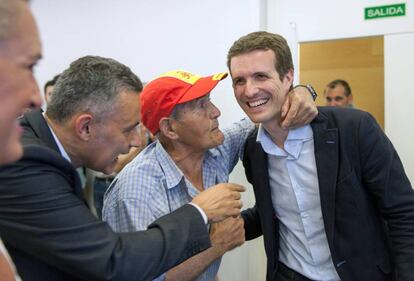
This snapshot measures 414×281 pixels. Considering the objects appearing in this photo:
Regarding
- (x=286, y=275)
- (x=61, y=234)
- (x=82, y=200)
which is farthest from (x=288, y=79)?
(x=61, y=234)

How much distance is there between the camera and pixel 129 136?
3.86 feet

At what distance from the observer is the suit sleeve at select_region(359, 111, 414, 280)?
1.33 metres

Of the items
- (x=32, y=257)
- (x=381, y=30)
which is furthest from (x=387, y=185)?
(x=381, y=30)

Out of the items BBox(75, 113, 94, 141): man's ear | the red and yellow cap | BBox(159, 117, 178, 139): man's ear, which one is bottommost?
BBox(159, 117, 178, 139): man's ear

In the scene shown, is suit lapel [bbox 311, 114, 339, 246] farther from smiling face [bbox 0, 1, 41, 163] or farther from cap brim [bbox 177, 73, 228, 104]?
smiling face [bbox 0, 1, 41, 163]

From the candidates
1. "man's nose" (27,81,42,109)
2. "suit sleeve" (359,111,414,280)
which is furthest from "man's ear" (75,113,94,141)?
"suit sleeve" (359,111,414,280)

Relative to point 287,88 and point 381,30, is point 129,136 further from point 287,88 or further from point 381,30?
point 381,30

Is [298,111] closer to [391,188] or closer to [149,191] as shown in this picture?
[391,188]

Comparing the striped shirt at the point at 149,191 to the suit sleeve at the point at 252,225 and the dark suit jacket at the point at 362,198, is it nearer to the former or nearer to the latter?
the suit sleeve at the point at 252,225

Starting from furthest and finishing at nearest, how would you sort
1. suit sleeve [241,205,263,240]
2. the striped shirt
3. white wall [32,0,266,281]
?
1. white wall [32,0,266,281]
2. suit sleeve [241,205,263,240]
3. the striped shirt

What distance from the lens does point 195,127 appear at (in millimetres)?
1454

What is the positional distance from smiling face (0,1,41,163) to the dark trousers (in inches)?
45.3

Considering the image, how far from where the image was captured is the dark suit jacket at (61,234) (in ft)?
2.90

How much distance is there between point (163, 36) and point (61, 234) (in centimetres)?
234
